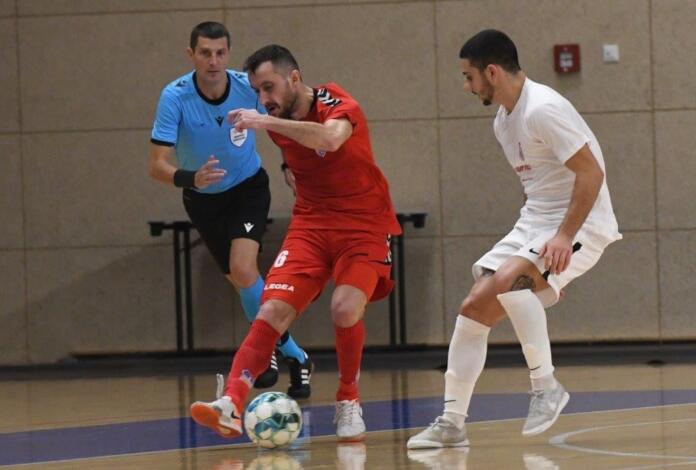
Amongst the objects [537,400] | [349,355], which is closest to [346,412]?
[349,355]

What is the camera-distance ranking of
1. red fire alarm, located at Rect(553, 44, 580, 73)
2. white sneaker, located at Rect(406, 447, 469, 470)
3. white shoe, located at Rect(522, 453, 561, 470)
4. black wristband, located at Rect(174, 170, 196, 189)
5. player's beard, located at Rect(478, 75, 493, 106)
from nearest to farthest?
white shoe, located at Rect(522, 453, 561, 470) → white sneaker, located at Rect(406, 447, 469, 470) → player's beard, located at Rect(478, 75, 493, 106) → black wristband, located at Rect(174, 170, 196, 189) → red fire alarm, located at Rect(553, 44, 580, 73)

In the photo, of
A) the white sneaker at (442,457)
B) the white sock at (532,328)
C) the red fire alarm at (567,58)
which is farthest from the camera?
the red fire alarm at (567,58)

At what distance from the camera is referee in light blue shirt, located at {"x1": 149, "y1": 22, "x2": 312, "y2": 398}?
7141 millimetres

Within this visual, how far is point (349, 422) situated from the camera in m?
5.47

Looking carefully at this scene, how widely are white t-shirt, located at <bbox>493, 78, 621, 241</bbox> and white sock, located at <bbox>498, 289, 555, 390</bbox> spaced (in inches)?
13.1

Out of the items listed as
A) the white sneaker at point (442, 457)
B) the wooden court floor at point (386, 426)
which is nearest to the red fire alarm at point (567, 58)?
the wooden court floor at point (386, 426)

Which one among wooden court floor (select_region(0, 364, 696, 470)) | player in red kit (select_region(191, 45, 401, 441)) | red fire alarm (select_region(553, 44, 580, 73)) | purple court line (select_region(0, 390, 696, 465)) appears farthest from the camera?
red fire alarm (select_region(553, 44, 580, 73))

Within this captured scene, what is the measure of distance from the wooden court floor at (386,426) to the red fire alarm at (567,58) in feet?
7.28

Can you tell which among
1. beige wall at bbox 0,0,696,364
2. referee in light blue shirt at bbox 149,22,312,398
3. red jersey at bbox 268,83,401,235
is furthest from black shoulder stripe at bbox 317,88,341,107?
beige wall at bbox 0,0,696,364

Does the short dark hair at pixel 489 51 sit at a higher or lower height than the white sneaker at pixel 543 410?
higher

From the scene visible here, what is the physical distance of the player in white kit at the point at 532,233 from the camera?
495 centimetres

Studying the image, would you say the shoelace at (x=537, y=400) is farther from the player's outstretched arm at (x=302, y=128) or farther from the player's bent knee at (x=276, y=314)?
the player's outstretched arm at (x=302, y=128)

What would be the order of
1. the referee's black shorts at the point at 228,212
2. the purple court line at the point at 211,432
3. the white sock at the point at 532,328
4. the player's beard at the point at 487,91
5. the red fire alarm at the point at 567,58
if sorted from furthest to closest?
the red fire alarm at the point at 567,58, the referee's black shorts at the point at 228,212, the purple court line at the point at 211,432, the player's beard at the point at 487,91, the white sock at the point at 532,328

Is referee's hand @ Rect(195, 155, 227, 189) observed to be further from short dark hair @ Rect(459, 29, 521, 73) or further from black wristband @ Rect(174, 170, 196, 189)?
short dark hair @ Rect(459, 29, 521, 73)
